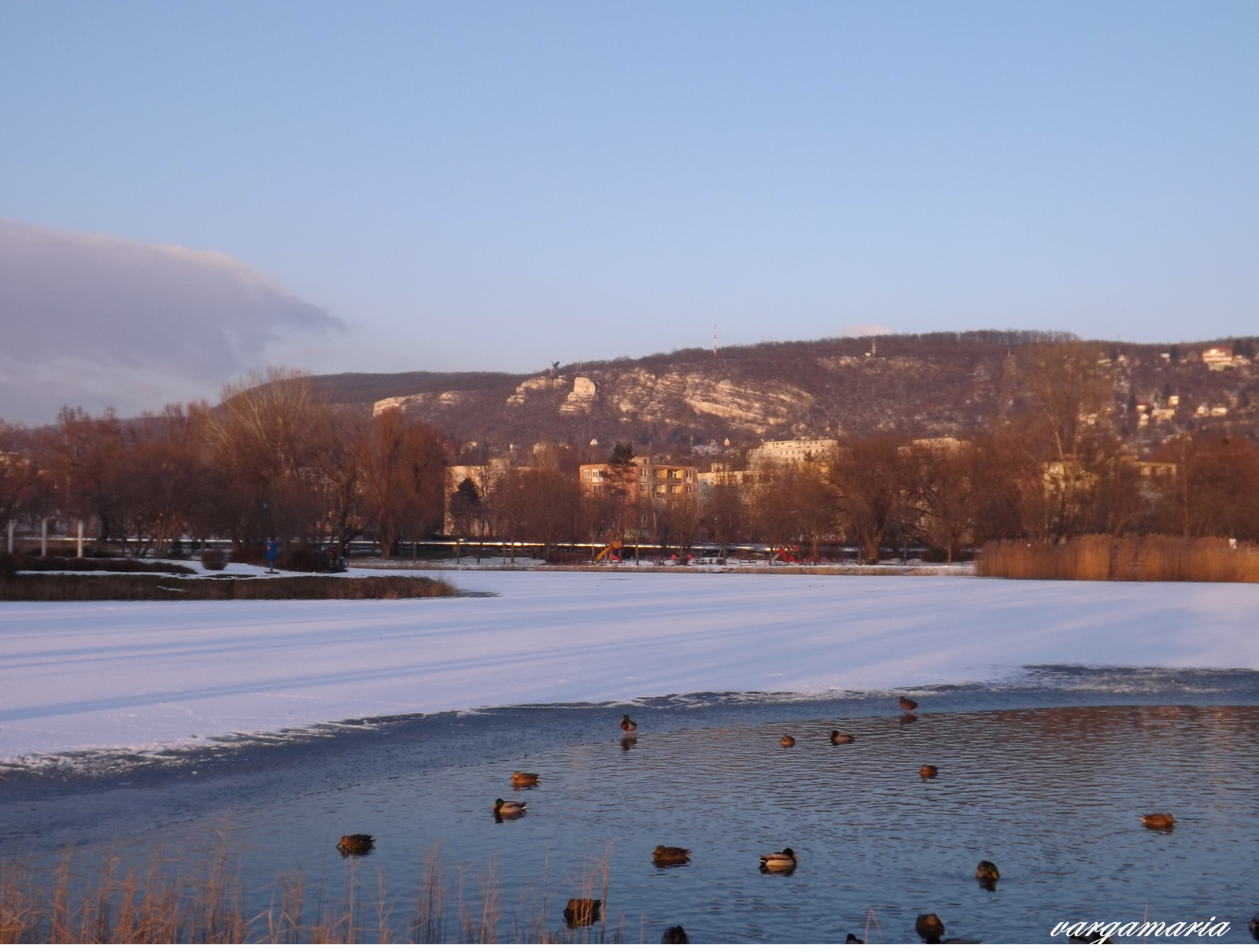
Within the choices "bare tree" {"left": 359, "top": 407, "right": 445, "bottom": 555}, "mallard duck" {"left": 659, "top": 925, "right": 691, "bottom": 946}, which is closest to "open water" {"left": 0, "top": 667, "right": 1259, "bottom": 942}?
"mallard duck" {"left": 659, "top": 925, "right": 691, "bottom": 946}

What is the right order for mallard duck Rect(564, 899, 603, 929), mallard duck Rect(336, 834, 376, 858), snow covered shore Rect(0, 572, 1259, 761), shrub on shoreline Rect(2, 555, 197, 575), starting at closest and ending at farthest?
mallard duck Rect(564, 899, 603, 929), mallard duck Rect(336, 834, 376, 858), snow covered shore Rect(0, 572, 1259, 761), shrub on shoreline Rect(2, 555, 197, 575)

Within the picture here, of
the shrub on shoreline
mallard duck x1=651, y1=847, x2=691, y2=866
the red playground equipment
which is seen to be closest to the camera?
mallard duck x1=651, y1=847, x2=691, y2=866

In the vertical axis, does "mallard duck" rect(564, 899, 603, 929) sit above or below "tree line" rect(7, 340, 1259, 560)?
below

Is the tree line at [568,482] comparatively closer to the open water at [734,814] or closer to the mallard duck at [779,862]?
the open water at [734,814]

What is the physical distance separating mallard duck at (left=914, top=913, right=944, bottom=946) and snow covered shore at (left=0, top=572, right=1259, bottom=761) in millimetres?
7720

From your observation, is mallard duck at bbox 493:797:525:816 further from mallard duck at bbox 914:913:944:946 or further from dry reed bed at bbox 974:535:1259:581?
dry reed bed at bbox 974:535:1259:581

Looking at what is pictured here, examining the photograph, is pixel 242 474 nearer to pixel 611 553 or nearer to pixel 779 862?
pixel 611 553

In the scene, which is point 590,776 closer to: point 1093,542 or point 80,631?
point 80,631

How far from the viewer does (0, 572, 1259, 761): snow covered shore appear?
13547 millimetres

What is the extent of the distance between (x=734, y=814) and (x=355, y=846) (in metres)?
2.94

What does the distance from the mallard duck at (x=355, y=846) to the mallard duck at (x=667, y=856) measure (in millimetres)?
1924

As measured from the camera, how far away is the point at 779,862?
781cm

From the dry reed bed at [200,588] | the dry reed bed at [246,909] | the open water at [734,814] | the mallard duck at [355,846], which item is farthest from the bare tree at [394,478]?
the dry reed bed at [246,909]

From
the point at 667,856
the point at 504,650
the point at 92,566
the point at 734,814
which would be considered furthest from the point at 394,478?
the point at 667,856
